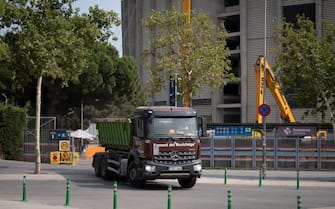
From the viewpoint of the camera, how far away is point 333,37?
29203mm

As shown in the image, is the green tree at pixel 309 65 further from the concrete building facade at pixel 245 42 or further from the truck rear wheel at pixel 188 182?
the concrete building facade at pixel 245 42

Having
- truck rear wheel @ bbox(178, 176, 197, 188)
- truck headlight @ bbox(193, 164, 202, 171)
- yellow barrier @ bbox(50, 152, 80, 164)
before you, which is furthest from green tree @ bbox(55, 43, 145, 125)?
truck headlight @ bbox(193, 164, 202, 171)

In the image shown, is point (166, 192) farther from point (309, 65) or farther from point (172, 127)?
point (309, 65)

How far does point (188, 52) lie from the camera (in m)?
35.3

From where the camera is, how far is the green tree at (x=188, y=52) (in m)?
34.8

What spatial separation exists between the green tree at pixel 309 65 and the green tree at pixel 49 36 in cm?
903

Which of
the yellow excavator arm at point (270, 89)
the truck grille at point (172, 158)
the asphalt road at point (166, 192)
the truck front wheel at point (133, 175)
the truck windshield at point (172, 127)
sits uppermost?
the yellow excavator arm at point (270, 89)

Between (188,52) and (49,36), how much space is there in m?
11.1

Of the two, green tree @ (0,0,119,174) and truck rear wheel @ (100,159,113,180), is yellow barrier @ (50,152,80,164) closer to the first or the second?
green tree @ (0,0,119,174)

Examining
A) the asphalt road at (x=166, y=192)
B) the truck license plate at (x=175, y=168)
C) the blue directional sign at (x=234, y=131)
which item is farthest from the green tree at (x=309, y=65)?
the blue directional sign at (x=234, y=131)

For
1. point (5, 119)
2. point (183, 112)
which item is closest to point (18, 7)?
point (183, 112)

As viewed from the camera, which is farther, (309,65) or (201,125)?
(309,65)

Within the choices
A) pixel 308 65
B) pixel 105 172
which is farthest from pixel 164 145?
pixel 308 65

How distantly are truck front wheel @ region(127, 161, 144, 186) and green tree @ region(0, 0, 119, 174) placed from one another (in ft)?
21.6
